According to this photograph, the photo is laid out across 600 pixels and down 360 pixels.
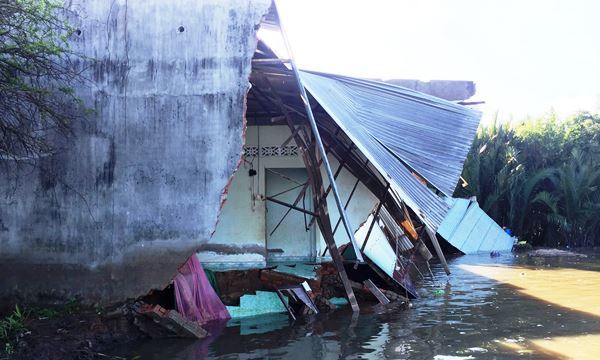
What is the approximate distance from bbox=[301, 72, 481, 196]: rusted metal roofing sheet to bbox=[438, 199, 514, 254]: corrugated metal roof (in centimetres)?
971

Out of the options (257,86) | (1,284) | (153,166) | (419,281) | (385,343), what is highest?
(257,86)

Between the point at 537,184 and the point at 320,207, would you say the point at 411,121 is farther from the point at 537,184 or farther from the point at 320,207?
the point at 537,184

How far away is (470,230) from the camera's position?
2034 cm

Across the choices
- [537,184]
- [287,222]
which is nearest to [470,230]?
[537,184]

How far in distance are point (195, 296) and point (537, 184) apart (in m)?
20.0

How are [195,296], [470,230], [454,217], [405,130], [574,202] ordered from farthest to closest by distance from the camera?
[574,202] → [470,230] → [454,217] → [405,130] → [195,296]

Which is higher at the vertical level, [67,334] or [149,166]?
[149,166]

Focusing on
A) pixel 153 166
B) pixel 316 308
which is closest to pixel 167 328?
pixel 153 166

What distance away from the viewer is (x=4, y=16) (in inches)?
227

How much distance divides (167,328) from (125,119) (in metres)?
3.06

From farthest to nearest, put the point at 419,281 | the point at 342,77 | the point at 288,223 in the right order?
the point at 419,281, the point at 288,223, the point at 342,77

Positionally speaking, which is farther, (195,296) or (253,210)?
(253,210)

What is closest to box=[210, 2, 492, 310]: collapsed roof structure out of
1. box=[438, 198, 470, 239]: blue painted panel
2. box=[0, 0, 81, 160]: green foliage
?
box=[0, 0, 81, 160]: green foliage

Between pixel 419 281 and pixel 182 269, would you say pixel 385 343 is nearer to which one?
pixel 182 269
